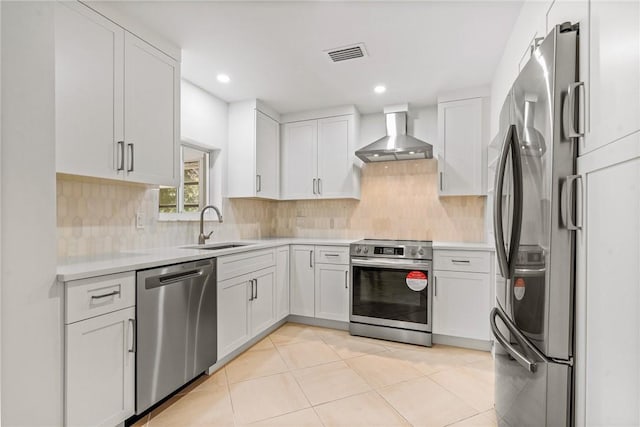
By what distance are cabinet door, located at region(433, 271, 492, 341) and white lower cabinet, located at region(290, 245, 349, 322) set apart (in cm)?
91

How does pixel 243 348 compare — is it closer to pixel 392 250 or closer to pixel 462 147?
pixel 392 250

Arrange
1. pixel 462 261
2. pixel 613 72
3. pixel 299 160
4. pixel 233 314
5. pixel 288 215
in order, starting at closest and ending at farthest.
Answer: pixel 613 72, pixel 233 314, pixel 462 261, pixel 299 160, pixel 288 215

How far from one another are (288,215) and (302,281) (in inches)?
42.3

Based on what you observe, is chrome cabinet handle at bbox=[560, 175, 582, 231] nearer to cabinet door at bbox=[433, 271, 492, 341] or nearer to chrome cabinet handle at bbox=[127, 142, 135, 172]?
cabinet door at bbox=[433, 271, 492, 341]

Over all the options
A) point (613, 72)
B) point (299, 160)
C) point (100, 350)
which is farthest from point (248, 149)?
point (613, 72)

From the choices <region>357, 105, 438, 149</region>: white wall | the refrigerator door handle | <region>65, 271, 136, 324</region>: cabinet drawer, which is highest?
<region>357, 105, 438, 149</region>: white wall

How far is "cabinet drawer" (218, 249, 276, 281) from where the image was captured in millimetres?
2451

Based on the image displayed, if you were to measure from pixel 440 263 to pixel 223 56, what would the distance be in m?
2.64

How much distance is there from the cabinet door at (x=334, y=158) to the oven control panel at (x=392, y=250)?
739mm

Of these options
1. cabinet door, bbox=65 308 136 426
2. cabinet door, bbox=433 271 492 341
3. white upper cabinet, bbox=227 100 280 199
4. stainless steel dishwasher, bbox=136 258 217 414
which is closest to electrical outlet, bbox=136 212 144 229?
stainless steel dishwasher, bbox=136 258 217 414

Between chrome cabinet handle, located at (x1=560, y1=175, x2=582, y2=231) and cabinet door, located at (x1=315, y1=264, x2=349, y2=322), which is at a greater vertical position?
chrome cabinet handle, located at (x1=560, y1=175, x2=582, y2=231)

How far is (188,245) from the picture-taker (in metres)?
2.87

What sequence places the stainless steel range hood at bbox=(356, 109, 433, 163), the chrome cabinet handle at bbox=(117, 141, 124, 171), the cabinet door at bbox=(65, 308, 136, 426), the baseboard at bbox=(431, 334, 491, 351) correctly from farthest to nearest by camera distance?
the stainless steel range hood at bbox=(356, 109, 433, 163), the baseboard at bbox=(431, 334, 491, 351), the chrome cabinet handle at bbox=(117, 141, 124, 171), the cabinet door at bbox=(65, 308, 136, 426)

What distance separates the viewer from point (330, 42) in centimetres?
227
